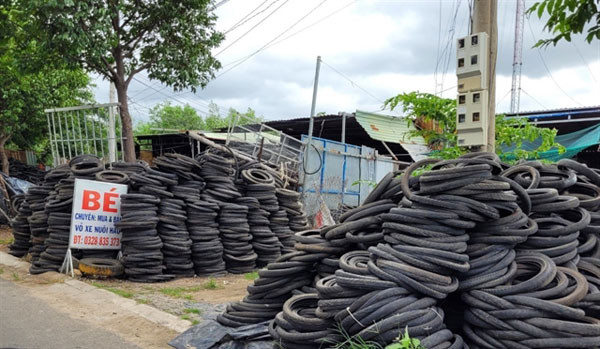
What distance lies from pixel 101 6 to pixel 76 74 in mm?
8238

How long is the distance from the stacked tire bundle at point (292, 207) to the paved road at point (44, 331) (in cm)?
471

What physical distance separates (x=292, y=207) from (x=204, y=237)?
2284 millimetres

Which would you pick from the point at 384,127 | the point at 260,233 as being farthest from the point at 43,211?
the point at 384,127

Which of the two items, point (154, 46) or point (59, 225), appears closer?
point (59, 225)

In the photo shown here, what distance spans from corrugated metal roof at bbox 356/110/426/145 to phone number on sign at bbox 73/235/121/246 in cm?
Result: 926

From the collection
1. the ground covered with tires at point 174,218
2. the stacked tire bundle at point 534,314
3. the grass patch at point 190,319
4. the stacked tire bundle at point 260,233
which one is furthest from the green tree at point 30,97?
the stacked tire bundle at point 534,314

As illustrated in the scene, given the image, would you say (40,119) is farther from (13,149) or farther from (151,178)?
(151,178)

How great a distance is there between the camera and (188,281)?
739 cm

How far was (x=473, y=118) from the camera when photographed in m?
5.04

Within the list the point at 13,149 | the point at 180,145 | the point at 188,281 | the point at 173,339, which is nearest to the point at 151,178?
the point at 188,281

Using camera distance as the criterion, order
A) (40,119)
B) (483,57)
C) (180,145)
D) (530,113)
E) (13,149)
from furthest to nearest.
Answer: (13,149), (180,145), (40,119), (530,113), (483,57)

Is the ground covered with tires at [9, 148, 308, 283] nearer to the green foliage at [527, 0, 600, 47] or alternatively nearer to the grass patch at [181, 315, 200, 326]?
the grass patch at [181, 315, 200, 326]

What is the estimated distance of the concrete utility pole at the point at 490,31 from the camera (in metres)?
5.34

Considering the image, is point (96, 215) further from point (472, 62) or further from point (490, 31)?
point (490, 31)
